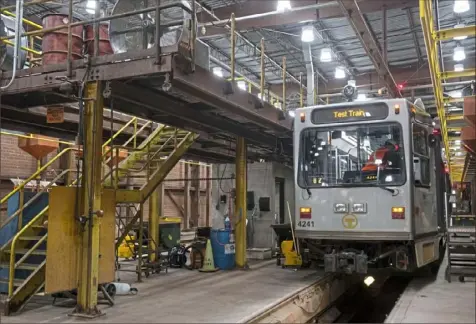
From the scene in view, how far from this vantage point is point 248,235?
45.9 ft

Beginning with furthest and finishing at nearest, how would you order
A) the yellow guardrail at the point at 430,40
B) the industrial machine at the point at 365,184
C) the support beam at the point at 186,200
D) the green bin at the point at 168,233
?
the support beam at the point at 186,200
the green bin at the point at 168,233
the industrial machine at the point at 365,184
the yellow guardrail at the point at 430,40

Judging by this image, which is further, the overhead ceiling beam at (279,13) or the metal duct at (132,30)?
the overhead ceiling beam at (279,13)

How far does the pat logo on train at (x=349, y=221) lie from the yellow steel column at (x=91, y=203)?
13.6 ft

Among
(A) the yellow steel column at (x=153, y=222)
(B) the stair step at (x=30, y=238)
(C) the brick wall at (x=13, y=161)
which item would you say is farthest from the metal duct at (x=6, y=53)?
(C) the brick wall at (x=13, y=161)

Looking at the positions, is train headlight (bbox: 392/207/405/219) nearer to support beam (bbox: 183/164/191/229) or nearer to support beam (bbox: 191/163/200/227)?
support beam (bbox: 183/164/191/229)

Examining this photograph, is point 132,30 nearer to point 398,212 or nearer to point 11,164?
point 398,212

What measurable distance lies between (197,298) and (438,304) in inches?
142

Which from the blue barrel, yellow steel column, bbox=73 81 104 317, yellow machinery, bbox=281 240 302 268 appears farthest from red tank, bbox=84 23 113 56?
yellow machinery, bbox=281 240 302 268

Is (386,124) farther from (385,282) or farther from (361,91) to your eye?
(361,91)

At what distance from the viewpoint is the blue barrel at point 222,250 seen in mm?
10969

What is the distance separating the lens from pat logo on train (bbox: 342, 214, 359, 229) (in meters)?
8.12

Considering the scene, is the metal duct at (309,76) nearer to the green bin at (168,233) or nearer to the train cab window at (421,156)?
the train cab window at (421,156)

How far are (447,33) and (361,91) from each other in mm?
12818

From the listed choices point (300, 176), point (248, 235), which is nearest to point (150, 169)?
point (300, 176)
